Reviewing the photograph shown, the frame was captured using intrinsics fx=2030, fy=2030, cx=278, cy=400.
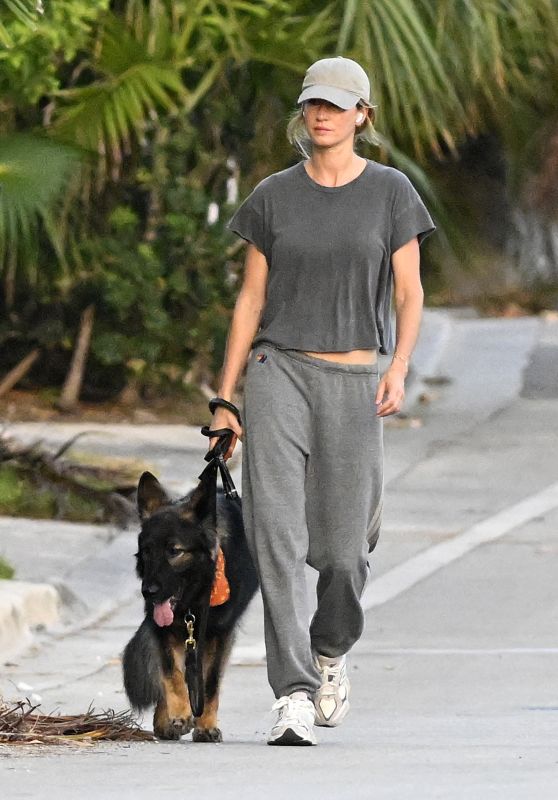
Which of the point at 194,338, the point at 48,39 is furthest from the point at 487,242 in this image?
the point at 48,39

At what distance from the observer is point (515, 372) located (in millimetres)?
18625

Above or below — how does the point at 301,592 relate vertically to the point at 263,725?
above

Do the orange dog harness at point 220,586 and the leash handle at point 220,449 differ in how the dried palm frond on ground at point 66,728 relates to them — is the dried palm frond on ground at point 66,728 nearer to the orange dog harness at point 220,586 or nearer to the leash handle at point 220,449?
the orange dog harness at point 220,586

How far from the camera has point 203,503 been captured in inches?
234

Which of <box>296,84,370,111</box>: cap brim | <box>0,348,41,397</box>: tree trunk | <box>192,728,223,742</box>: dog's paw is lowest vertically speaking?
<box>0,348,41,397</box>: tree trunk

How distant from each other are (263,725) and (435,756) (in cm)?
149

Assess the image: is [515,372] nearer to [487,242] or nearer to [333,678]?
[487,242]

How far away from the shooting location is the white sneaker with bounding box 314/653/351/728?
20.1 ft

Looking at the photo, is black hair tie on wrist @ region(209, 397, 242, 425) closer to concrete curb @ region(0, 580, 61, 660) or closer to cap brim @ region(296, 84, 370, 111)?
cap brim @ region(296, 84, 370, 111)

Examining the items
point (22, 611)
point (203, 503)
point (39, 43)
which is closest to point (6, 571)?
point (22, 611)

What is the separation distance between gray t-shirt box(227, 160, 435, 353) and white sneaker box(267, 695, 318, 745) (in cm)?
102

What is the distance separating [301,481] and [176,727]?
0.84 m

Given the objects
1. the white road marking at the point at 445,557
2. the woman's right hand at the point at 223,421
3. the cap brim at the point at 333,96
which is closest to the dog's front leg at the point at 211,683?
Answer: the woman's right hand at the point at 223,421

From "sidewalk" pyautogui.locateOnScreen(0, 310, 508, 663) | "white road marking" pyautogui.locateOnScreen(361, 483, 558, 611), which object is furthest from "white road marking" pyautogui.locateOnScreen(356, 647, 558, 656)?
"white road marking" pyautogui.locateOnScreen(361, 483, 558, 611)
